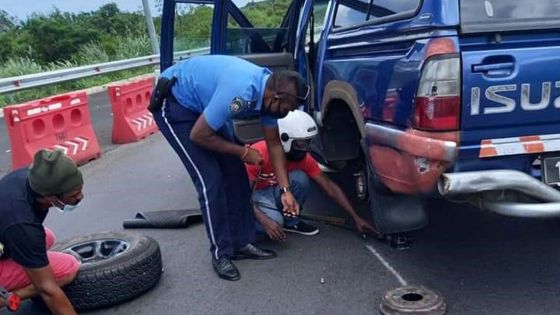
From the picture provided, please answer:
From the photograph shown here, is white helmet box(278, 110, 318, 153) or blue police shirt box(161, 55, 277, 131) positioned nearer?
blue police shirt box(161, 55, 277, 131)

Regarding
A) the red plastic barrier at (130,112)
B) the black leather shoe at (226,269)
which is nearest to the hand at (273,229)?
the black leather shoe at (226,269)

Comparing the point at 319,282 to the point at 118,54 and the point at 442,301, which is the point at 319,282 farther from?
the point at 118,54

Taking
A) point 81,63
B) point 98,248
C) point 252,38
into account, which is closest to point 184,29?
point 252,38

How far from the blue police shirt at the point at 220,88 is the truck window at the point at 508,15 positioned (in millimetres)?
1257

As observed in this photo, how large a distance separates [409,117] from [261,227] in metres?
1.83

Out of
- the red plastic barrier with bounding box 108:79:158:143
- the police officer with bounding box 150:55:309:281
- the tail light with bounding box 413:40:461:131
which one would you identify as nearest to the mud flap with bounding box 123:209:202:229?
the police officer with bounding box 150:55:309:281

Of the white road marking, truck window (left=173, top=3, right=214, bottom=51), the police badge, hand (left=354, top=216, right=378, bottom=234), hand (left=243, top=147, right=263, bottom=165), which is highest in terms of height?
truck window (left=173, top=3, right=214, bottom=51)

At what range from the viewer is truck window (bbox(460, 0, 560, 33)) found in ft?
9.64

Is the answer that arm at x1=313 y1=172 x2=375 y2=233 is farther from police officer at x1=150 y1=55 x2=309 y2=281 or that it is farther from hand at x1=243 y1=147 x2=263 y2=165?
hand at x1=243 y1=147 x2=263 y2=165

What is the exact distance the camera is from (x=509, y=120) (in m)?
2.97

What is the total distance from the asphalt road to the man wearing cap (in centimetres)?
67

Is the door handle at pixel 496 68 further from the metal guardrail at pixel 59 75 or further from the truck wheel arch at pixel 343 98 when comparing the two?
the metal guardrail at pixel 59 75

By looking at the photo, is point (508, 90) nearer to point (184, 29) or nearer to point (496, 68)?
point (496, 68)

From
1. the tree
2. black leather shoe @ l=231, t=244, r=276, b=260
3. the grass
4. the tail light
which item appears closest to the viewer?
the tail light
